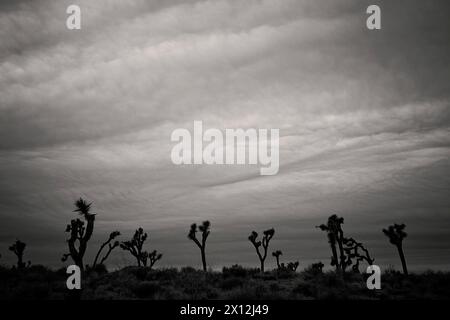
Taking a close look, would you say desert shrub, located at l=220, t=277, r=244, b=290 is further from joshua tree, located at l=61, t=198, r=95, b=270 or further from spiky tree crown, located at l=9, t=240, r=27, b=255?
spiky tree crown, located at l=9, t=240, r=27, b=255

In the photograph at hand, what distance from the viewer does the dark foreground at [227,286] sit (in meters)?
15.4

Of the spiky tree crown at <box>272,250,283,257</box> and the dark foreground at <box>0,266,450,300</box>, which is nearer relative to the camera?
the dark foreground at <box>0,266,450,300</box>

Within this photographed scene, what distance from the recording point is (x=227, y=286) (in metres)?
18.0

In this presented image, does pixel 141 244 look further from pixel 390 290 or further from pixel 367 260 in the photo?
pixel 390 290

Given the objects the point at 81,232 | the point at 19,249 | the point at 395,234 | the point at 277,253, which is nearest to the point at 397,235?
the point at 395,234

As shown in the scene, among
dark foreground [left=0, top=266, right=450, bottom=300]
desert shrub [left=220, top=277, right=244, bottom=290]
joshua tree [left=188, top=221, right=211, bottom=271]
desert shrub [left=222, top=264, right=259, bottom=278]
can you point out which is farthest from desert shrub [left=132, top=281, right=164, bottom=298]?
joshua tree [left=188, top=221, right=211, bottom=271]

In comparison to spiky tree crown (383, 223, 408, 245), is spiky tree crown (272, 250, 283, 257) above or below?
below

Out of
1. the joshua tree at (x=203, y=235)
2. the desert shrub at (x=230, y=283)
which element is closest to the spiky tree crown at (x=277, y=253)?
the joshua tree at (x=203, y=235)

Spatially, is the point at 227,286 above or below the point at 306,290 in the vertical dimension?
below

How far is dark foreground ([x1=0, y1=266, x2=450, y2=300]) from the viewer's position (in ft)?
50.4

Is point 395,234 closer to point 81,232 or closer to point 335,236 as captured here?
point 335,236
